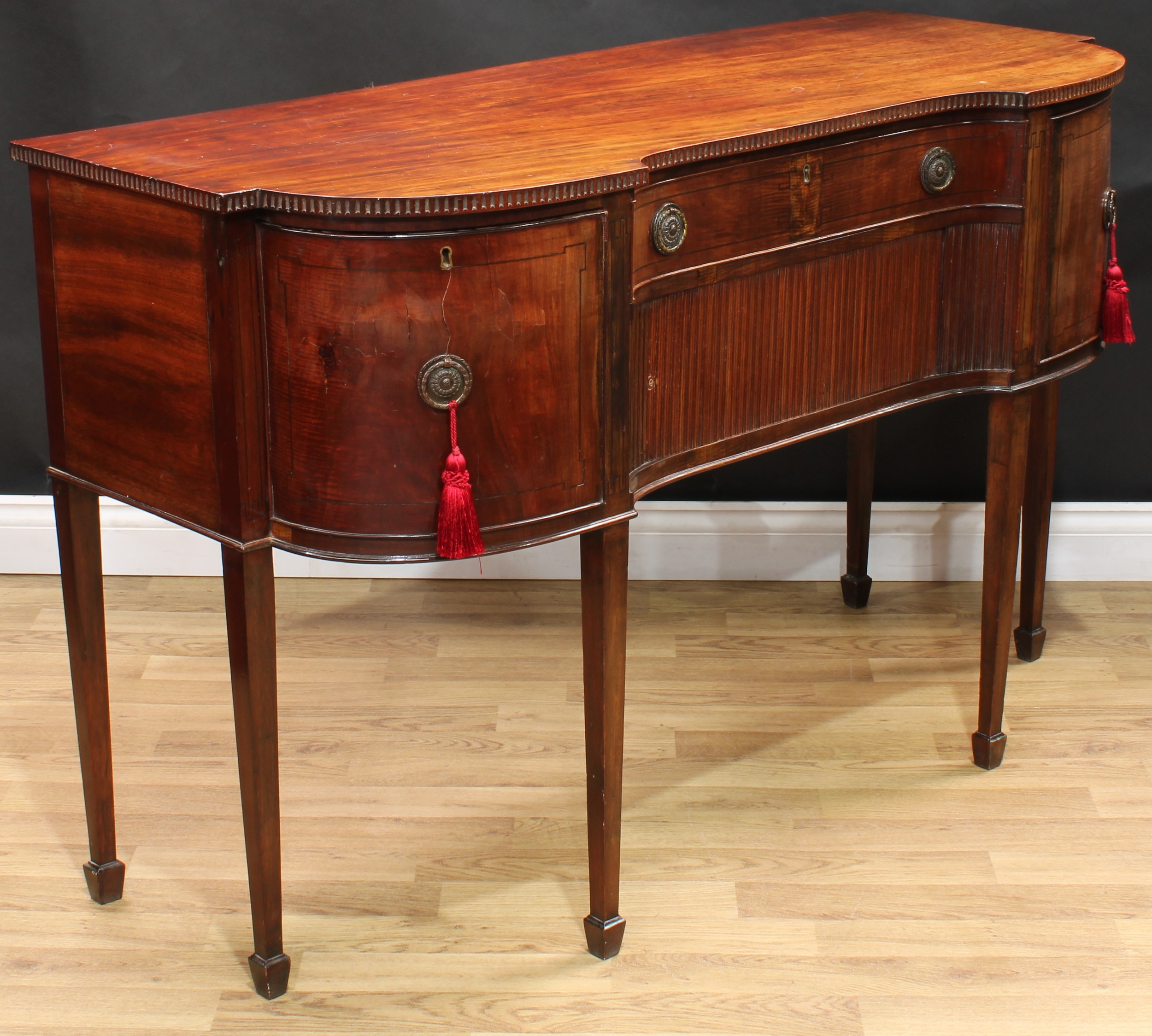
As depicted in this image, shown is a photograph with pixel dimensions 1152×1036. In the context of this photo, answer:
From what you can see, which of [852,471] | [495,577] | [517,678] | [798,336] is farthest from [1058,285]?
[495,577]

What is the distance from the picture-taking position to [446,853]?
Answer: 2.42 m

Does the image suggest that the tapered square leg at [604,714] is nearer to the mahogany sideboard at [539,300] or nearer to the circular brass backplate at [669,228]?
the mahogany sideboard at [539,300]

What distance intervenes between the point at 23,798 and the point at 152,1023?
2.00 ft

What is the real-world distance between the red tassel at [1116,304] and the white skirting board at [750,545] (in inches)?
33.4

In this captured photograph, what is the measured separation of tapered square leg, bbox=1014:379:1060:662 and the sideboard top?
60 centimetres

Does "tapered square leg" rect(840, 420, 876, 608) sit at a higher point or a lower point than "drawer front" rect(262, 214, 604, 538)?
lower

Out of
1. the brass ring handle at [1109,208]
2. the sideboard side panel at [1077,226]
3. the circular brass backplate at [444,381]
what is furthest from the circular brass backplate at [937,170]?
the circular brass backplate at [444,381]

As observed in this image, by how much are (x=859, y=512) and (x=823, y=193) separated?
1165 mm

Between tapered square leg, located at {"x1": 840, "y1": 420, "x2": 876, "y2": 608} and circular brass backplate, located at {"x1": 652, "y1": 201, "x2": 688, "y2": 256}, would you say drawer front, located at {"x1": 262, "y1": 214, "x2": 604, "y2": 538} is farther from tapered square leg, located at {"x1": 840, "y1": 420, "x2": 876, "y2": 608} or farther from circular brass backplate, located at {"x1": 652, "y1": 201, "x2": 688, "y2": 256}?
→ tapered square leg, located at {"x1": 840, "y1": 420, "x2": 876, "y2": 608}

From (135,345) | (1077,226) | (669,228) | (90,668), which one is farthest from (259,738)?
(1077,226)

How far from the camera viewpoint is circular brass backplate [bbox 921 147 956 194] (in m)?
2.21

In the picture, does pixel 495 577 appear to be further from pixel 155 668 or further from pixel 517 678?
pixel 155 668

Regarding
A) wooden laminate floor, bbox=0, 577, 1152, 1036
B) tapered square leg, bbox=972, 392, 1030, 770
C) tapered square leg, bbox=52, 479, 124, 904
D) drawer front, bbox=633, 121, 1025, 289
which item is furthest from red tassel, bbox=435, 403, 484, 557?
tapered square leg, bbox=972, 392, 1030, 770

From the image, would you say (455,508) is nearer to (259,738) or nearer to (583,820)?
(259,738)
